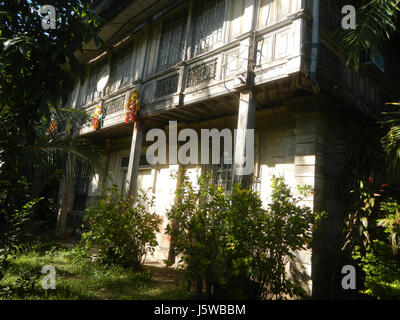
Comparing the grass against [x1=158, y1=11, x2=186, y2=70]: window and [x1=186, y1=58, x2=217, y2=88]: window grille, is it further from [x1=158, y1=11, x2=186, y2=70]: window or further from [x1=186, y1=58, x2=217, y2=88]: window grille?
[x1=158, y1=11, x2=186, y2=70]: window

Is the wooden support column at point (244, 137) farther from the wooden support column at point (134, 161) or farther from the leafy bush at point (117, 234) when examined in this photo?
the wooden support column at point (134, 161)

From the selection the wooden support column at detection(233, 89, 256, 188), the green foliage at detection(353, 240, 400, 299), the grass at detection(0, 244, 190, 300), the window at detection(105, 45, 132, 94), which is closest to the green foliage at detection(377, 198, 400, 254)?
the green foliage at detection(353, 240, 400, 299)

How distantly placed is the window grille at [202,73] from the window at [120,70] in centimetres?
314

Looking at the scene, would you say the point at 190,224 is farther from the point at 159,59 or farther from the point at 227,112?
the point at 159,59

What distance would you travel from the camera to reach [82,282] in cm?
512

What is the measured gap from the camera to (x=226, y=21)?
6539 mm

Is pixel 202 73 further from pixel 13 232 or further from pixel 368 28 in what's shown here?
pixel 13 232

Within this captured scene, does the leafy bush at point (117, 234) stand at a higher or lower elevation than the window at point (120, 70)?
lower

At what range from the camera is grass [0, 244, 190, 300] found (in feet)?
13.6

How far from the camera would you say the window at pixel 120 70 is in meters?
9.37

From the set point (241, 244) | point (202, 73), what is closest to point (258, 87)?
point (202, 73)

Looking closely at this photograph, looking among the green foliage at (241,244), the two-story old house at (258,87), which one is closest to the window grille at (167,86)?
the two-story old house at (258,87)

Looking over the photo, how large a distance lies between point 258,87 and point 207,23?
2.73 meters

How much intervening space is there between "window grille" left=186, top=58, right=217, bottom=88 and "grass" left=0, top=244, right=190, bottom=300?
4007 millimetres
